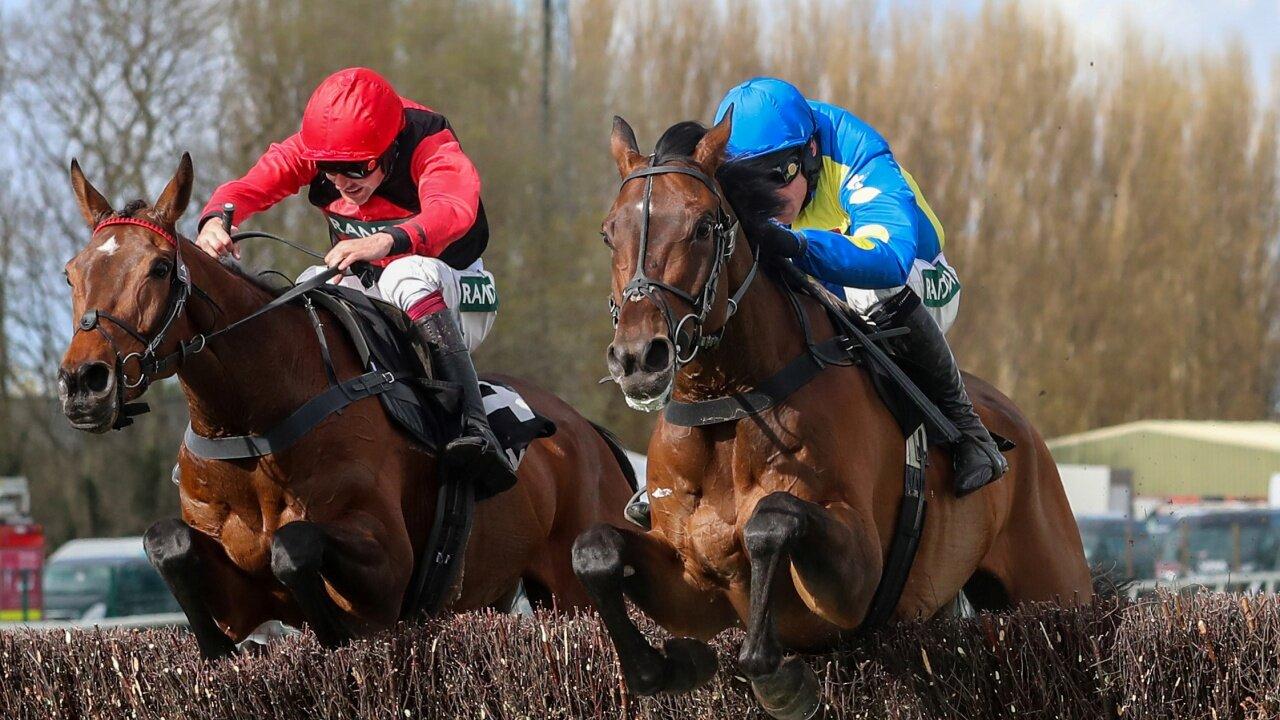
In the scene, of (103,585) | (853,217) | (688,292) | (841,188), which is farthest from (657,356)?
(103,585)

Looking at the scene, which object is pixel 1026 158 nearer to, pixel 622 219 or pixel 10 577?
pixel 10 577

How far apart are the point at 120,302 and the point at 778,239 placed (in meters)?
1.88

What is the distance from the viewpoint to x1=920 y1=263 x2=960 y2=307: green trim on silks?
571 cm

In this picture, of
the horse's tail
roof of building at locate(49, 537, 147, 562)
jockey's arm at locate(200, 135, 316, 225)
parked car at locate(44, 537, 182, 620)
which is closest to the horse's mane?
jockey's arm at locate(200, 135, 316, 225)

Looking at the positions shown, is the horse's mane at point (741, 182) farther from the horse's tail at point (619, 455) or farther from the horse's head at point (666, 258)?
the horse's tail at point (619, 455)

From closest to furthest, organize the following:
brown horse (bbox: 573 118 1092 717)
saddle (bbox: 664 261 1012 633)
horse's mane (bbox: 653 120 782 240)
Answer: brown horse (bbox: 573 118 1092 717)
horse's mane (bbox: 653 120 782 240)
saddle (bbox: 664 261 1012 633)

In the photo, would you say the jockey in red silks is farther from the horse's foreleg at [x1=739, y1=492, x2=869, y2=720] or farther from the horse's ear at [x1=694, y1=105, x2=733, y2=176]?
the horse's foreleg at [x1=739, y1=492, x2=869, y2=720]

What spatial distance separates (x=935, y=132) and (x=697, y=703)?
95.6 ft

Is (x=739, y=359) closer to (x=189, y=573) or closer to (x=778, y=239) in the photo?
(x=778, y=239)

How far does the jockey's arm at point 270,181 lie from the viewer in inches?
236

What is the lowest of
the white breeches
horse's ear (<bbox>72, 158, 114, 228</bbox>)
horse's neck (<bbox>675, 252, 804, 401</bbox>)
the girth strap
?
the girth strap

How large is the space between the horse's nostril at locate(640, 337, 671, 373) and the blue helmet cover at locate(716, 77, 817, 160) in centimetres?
107

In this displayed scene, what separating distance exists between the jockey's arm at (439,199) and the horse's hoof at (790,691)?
6.37ft

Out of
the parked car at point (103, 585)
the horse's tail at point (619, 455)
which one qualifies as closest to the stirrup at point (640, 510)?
the horse's tail at point (619, 455)
